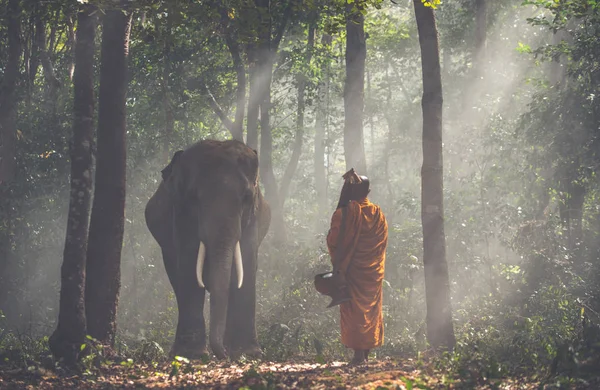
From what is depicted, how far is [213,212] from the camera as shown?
10602 millimetres

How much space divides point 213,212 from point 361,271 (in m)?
2.27

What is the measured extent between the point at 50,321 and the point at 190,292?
853 cm

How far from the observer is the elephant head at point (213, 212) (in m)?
10.4

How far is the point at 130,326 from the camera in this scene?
680 inches

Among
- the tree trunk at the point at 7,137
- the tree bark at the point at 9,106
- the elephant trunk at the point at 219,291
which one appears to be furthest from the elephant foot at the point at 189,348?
the tree bark at the point at 9,106

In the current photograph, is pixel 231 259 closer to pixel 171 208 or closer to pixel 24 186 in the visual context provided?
pixel 171 208

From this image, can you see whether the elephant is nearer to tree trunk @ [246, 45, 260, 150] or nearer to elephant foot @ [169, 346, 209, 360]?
elephant foot @ [169, 346, 209, 360]

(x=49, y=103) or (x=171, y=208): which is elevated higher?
(x=49, y=103)

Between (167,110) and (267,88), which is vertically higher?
(267,88)

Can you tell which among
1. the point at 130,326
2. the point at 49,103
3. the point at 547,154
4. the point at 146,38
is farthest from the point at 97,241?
the point at 547,154

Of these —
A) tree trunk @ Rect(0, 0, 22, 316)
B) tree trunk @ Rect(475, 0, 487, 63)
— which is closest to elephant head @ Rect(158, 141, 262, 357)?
tree trunk @ Rect(0, 0, 22, 316)

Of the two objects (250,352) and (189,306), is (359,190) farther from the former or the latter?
(250,352)

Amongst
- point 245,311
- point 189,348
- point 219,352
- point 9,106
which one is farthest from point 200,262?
point 9,106

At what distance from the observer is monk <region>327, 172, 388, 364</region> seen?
381 inches
